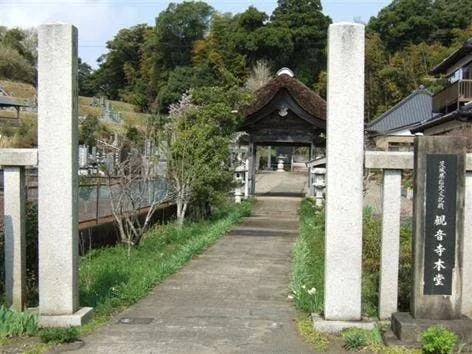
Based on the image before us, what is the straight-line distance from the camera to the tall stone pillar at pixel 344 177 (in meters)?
5.60

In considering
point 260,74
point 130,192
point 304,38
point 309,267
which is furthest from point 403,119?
point 309,267

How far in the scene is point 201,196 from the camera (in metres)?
14.5

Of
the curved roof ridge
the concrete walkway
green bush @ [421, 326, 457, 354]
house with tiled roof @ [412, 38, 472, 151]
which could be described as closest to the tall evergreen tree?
house with tiled roof @ [412, 38, 472, 151]

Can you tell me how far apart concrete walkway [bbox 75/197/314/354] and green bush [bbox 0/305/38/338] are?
564 mm

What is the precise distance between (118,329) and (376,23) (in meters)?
54.8

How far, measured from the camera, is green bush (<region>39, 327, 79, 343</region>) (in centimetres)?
516

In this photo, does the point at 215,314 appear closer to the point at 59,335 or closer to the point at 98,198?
the point at 59,335

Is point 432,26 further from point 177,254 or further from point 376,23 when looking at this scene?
point 177,254

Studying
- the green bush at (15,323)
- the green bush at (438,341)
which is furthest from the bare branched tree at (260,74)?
the green bush at (438,341)

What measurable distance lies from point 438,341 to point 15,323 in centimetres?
386

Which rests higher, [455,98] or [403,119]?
[403,119]

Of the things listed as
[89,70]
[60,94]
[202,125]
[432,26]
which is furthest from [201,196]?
[89,70]

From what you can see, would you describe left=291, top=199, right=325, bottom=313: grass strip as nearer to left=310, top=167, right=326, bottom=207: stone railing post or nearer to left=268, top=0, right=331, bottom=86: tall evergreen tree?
left=310, top=167, right=326, bottom=207: stone railing post

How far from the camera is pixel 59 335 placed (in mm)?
5184
